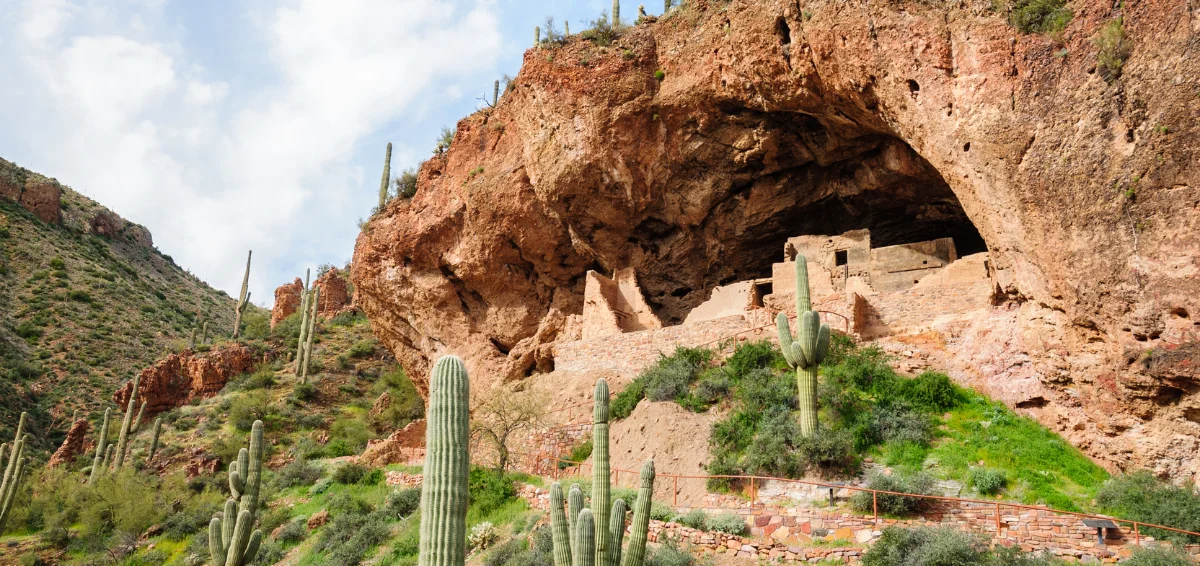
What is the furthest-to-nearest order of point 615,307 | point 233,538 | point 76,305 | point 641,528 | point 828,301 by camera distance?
point 76,305 < point 615,307 < point 828,301 < point 233,538 < point 641,528

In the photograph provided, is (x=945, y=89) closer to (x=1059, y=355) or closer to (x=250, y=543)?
(x=1059, y=355)

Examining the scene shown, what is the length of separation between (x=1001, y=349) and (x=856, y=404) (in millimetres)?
3204

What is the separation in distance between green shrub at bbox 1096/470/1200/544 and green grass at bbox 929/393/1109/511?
1.29 ft

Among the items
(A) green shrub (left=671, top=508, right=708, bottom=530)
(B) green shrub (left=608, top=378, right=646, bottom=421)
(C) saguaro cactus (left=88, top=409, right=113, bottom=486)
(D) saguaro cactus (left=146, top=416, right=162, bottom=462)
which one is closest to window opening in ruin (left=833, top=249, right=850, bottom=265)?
(B) green shrub (left=608, top=378, right=646, bottom=421)

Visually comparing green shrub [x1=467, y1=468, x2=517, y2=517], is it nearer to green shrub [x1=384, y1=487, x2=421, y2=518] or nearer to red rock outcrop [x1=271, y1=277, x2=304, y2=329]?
green shrub [x1=384, y1=487, x2=421, y2=518]

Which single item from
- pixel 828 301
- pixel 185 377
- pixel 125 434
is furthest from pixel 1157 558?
pixel 185 377

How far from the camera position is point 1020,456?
1438cm

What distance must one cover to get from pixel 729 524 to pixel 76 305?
45.3 meters

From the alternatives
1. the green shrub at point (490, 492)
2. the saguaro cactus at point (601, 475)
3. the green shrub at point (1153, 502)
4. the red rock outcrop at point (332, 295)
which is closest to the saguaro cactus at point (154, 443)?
the green shrub at point (490, 492)

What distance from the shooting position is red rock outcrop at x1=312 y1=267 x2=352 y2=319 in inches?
1938

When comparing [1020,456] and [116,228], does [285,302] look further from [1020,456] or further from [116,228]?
[1020,456]

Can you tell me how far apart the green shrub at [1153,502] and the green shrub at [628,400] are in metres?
9.56

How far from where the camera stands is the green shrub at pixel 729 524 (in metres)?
13.1

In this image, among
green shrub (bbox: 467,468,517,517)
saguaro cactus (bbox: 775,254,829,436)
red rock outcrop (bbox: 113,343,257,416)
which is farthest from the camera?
red rock outcrop (bbox: 113,343,257,416)
